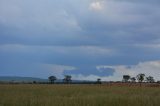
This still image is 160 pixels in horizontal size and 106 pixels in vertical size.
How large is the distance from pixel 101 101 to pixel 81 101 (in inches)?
43.9

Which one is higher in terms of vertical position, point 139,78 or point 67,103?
point 139,78

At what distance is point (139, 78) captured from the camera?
12156cm

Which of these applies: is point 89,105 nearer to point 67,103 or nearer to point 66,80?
point 67,103

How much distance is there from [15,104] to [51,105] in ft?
7.68

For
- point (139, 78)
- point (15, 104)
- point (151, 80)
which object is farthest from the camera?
point (151, 80)

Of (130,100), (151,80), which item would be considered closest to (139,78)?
(151,80)

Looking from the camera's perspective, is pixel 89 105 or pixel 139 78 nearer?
pixel 89 105

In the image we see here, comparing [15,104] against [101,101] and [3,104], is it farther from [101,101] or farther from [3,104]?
[101,101]

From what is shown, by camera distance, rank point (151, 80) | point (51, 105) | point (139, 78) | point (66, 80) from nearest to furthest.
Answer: point (51, 105) < point (139, 78) < point (151, 80) < point (66, 80)

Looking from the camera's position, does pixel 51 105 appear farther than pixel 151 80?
No

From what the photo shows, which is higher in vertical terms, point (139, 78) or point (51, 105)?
point (139, 78)

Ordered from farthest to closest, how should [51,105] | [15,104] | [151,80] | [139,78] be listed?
[151,80], [139,78], [15,104], [51,105]

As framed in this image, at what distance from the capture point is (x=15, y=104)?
20.0 metres

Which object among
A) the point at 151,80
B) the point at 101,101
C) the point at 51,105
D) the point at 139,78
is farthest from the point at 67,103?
the point at 151,80
